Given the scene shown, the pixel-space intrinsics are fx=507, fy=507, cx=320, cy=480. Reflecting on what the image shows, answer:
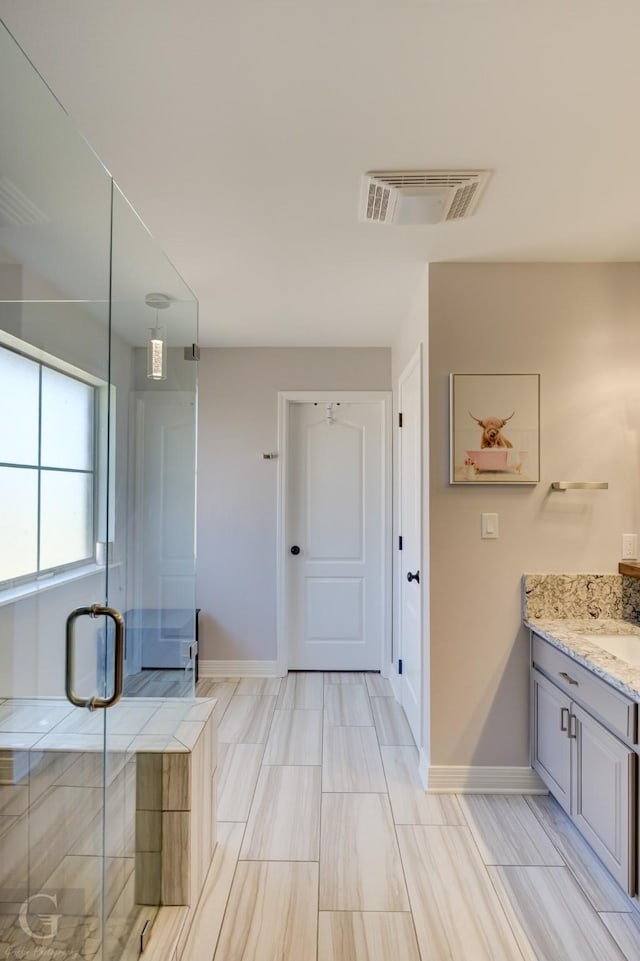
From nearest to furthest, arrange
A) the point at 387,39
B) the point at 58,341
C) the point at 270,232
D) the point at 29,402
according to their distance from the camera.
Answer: the point at 387,39, the point at 29,402, the point at 58,341, the point at 270,232

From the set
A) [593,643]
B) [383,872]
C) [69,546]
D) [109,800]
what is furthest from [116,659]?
[593,643]

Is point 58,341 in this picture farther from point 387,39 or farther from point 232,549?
point 232,549

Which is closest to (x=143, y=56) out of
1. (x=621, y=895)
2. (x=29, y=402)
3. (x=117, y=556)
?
(x=29, y=402)

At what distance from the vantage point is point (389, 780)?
2463 millimetres

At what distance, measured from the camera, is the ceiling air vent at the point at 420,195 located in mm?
1759

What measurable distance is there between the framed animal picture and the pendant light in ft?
4.29

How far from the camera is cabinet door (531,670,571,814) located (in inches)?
80.0

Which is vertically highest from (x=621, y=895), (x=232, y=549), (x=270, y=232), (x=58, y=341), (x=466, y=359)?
(x=270, y=232)

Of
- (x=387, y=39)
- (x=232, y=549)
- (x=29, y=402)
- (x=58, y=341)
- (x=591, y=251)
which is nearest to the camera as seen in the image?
(x=387, y=39)

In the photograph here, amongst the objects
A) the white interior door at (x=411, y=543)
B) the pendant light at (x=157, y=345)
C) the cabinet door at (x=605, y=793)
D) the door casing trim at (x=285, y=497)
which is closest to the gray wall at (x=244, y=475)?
the door casing trim at (x=285, y=497)

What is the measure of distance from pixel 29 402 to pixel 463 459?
1791 mm

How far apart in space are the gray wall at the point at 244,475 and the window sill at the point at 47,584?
7.54 feet

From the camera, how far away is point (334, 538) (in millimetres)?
3936

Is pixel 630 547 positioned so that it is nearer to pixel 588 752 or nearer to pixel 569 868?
pixel 588 752
